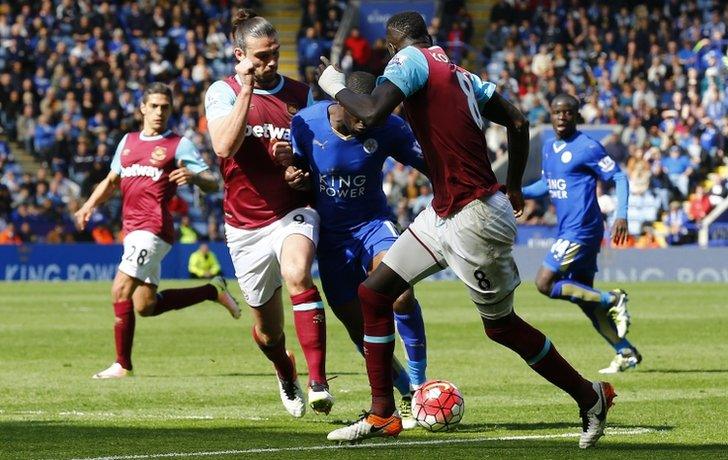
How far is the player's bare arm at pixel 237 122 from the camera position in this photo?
914cm

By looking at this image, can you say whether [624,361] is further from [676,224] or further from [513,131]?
[676,224]

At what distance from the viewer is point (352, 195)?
387 inches

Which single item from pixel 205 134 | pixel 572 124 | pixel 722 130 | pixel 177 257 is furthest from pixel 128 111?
pixel 572 124

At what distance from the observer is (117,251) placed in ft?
105

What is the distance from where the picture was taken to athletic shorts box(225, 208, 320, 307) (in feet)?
31.8

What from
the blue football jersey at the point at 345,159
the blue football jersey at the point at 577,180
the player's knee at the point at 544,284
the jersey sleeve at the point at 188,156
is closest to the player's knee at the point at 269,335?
the blue football jersey at the point at 345,159

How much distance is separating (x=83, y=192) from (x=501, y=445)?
2560 cm

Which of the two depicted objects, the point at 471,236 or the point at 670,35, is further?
the point at 670,35

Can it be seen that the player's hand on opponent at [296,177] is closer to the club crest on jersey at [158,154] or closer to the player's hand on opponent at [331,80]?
the player's hand on opponent at [331,80]

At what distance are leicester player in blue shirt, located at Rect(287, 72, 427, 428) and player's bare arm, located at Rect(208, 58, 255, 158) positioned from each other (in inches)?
25.3

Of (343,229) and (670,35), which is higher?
(343,229)

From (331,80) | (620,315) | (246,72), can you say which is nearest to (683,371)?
(620,315)

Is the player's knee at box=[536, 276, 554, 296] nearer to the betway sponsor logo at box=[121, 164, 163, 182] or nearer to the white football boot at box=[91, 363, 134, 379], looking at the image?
the betway sponsor logo at box=[121, 164, 163, 182]

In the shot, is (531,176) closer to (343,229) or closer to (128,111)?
(128,111)
